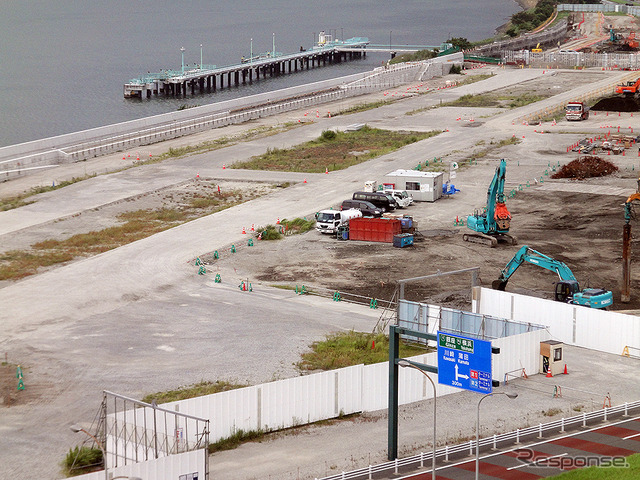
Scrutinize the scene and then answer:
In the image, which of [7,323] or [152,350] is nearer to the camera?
[152,350]

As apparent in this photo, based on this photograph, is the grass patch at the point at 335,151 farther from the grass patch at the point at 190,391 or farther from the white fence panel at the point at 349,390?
the white fence panel at the point at 349,390

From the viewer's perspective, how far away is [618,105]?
122 m

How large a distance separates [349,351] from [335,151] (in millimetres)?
55805

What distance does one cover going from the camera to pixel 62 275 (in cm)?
5912

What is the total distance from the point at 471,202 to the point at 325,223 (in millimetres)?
15167

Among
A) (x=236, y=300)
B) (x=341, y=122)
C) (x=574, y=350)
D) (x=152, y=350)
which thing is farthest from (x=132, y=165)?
(x=574, y=350)

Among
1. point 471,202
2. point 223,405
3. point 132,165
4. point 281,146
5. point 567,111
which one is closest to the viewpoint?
point 223,405

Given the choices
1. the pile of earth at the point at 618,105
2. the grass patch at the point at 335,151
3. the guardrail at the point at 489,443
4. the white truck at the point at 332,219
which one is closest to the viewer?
the guardrail at the point at 489,443

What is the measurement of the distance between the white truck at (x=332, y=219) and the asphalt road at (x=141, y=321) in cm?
504

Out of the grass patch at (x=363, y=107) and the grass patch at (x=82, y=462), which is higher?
the grass patch at (x=363, y=107)

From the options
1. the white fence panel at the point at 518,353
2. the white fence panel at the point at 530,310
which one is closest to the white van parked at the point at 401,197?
the white fence panel at the point at 530,310

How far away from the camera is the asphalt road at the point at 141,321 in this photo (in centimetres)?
3976

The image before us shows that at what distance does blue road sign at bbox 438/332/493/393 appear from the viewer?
2972 cm

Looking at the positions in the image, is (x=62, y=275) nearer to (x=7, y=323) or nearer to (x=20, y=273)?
(x=20, y=273)
